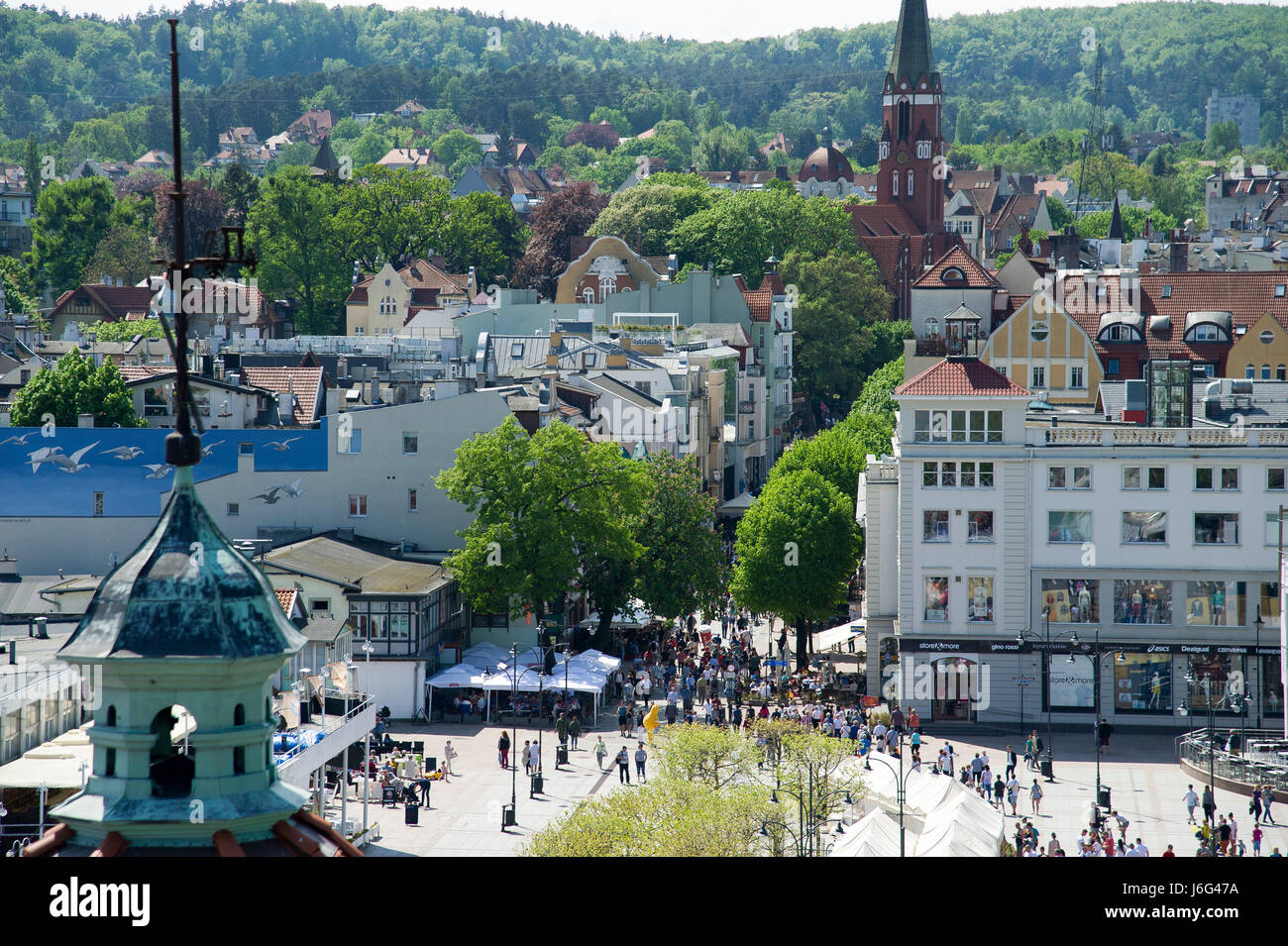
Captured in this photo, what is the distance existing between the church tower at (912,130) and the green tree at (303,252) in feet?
195

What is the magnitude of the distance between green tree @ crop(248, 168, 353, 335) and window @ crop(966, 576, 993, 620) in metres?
88.4

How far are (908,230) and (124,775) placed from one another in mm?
170080

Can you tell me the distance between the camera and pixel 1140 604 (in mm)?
58500

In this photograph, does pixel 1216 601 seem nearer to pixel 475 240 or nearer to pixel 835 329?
pixel 835 329

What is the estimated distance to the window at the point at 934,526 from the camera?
5894 cm

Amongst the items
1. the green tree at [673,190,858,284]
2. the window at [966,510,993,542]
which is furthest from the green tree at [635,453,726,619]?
the green tree at [673,190,858,284]

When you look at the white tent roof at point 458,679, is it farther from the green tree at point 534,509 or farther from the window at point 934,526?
the window at point 934,526

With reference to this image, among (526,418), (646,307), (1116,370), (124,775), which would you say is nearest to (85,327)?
(646,307)

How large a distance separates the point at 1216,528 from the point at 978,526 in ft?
23.2

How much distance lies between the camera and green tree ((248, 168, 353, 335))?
142m

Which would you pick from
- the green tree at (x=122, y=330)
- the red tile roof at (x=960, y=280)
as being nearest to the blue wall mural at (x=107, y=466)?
the red tile roof at (x=960, y=280)
